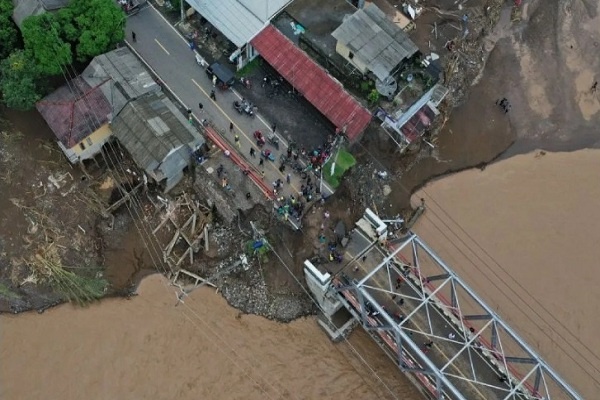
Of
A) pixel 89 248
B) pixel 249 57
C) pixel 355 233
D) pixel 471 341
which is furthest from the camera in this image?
pixel 249 57

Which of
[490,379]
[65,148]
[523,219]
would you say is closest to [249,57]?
[65,148]

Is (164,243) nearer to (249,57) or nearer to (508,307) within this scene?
(249,57)

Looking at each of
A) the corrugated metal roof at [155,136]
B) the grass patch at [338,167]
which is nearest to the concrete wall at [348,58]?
the grass patch at [338,167]

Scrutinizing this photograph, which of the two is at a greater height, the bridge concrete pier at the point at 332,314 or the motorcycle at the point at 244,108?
the motorcycle at the point at 244,108

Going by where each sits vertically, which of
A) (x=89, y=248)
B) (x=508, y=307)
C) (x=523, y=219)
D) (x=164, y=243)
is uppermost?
(x=523, y=219)

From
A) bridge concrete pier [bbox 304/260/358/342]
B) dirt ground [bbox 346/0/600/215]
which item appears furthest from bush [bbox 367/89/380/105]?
bridge concrete pier [bbox 304/260/358/342]

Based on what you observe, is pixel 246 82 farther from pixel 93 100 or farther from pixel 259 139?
pixel 93 100

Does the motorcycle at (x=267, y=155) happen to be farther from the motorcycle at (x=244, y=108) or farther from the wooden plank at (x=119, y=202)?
the wooden plank at (x=119, y=202)
